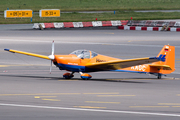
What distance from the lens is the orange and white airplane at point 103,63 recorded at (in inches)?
747

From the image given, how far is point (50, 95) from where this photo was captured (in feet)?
50.0

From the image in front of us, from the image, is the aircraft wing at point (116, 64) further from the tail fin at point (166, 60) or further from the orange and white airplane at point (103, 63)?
the tail fin at point (166, 60)

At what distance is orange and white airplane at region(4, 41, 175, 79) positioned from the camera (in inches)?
747

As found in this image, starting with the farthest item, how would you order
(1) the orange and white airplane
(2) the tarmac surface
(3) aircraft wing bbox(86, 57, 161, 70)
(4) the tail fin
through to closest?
(4) the tail fin, (1) the orange and white airplane, (3) aircraft wing bbox(86, 57, 161, 70), (2) the tarmac surface

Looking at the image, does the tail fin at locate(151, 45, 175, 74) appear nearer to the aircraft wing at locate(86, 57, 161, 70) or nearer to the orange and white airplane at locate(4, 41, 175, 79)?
the orange and white airplane at locate(4, 41, 175, 79)

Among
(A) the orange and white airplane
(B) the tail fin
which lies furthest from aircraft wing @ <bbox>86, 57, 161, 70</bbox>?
(B) the tail fin

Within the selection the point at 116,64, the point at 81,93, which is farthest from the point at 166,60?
the point at 81,93

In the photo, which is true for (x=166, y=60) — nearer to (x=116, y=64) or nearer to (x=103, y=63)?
(x=116, y=64)

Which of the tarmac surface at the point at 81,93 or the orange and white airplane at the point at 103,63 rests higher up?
the orange and white airplane at the point at 103,63

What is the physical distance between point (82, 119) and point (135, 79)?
33.1 feet

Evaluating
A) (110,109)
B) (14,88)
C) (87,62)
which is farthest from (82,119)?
(87,62)

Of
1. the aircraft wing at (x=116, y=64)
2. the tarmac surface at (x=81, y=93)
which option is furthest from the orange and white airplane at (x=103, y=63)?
the tarmac surface at (x=81, y=93)

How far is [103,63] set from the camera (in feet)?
62.7

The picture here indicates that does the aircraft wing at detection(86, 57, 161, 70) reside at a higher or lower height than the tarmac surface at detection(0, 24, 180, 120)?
higher
